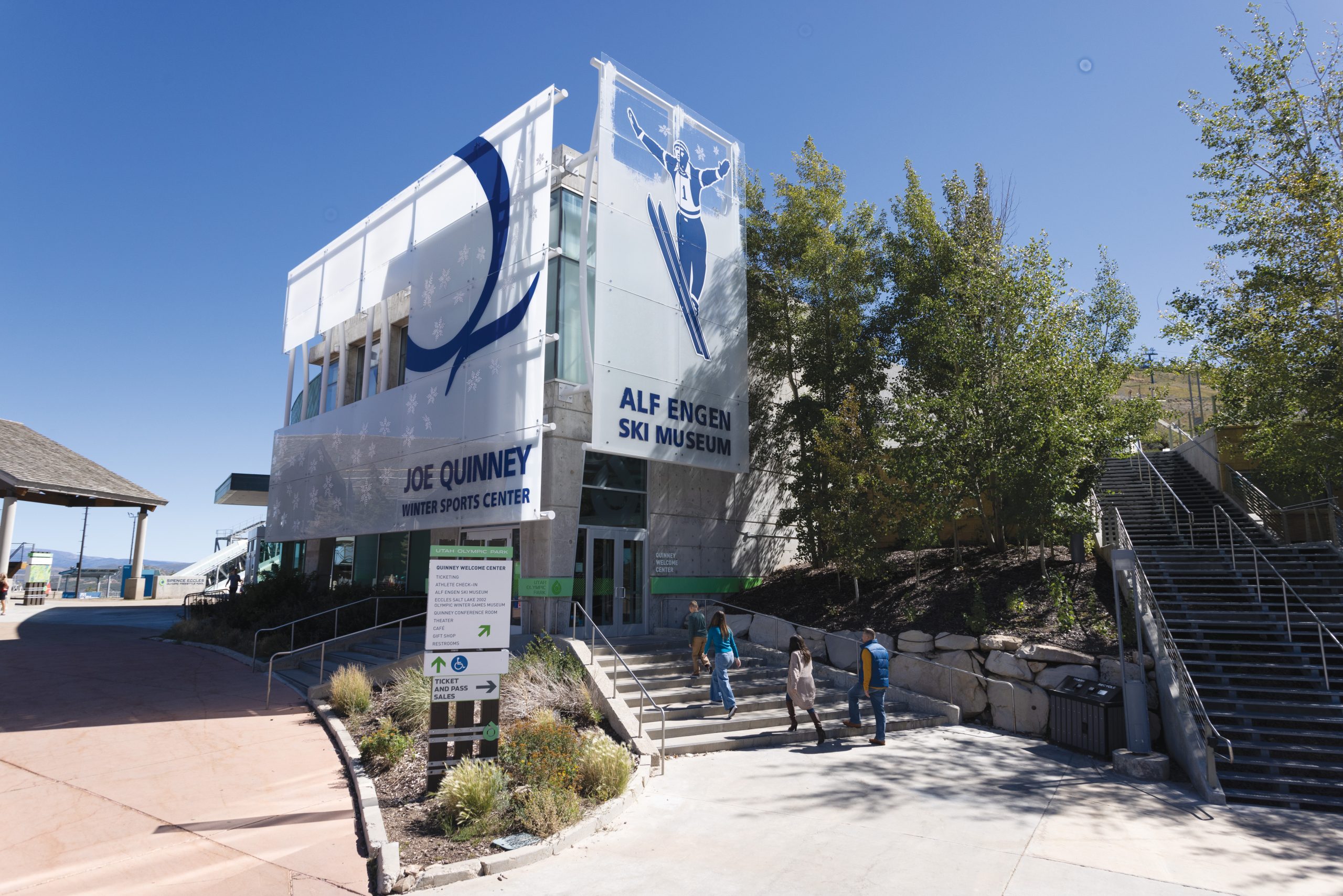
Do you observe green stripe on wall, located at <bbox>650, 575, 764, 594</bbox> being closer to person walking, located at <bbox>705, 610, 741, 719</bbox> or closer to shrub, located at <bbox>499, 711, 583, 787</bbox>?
person walking, located at <bbox>705, 610, 741, 719</bbox>

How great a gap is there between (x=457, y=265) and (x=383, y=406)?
15.3 ft

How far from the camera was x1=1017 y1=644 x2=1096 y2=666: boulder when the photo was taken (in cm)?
1216

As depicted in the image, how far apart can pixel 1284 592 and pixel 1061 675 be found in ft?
12.3

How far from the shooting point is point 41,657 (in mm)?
16906

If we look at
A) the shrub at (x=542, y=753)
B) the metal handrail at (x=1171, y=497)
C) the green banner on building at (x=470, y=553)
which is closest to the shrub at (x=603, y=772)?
the shrub at (x=542, y=753)

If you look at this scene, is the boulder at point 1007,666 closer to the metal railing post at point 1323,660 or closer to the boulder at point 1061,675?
the boulder at point 1061,675

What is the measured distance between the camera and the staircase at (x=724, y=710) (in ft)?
36.8

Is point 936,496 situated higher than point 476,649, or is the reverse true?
point 936,496

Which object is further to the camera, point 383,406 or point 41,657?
point 383,406

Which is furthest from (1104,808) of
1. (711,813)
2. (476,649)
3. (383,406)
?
(383,406)

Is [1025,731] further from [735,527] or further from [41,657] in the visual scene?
[41,657]

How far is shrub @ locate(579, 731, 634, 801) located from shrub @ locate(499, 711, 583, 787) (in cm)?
9

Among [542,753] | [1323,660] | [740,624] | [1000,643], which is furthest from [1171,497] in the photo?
[542,753]

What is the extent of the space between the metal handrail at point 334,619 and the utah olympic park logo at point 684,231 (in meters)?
9.87
